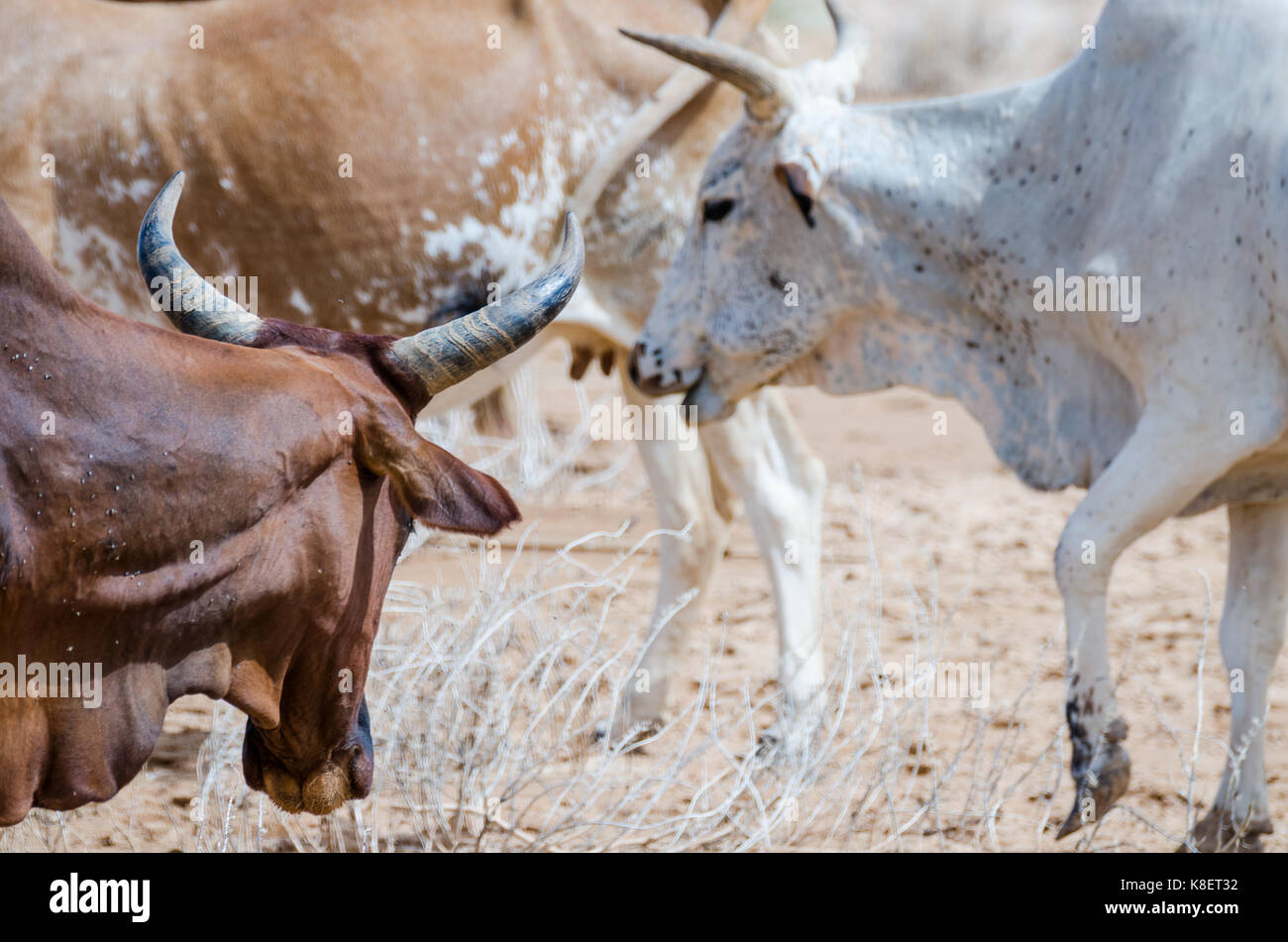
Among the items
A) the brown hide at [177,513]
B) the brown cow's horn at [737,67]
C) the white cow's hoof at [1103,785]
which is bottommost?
the white cow's hoof at [1103,785]

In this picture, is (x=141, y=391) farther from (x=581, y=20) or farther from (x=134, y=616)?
(x=581, y=20)

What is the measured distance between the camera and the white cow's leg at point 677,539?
15.3ft

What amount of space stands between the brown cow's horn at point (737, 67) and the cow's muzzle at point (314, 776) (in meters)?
1.88

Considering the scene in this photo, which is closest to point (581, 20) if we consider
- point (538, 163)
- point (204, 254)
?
point (538, 163)

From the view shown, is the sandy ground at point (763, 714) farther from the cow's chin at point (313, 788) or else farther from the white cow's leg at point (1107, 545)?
the cow's chin at point (313, 788)

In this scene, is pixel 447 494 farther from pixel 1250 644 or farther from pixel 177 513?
pixel 1250 644

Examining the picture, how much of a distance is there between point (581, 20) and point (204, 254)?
3.84 feet

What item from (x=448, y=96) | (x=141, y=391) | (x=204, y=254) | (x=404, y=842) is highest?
(x=448, y=96)

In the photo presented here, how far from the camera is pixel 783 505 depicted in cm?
467

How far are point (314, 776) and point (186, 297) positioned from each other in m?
0.75

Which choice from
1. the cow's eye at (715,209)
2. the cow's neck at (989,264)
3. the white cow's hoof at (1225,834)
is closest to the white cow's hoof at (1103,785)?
the white cow's hoof at (1225,834)

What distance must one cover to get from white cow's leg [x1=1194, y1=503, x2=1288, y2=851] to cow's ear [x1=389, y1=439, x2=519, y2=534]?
204 centimetres

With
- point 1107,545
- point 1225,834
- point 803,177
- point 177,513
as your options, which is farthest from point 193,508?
point 1225,834

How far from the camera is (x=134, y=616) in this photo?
2154 mm
